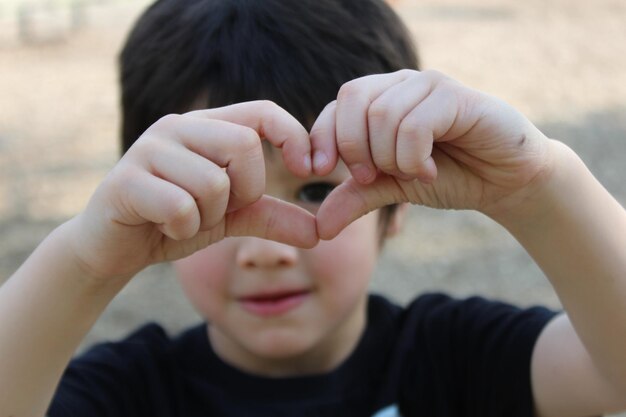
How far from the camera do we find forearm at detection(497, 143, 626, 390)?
88 centimetres

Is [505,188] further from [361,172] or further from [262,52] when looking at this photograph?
[262,52]

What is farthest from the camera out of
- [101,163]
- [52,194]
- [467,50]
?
[467,50]

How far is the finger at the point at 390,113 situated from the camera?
738 millimetres

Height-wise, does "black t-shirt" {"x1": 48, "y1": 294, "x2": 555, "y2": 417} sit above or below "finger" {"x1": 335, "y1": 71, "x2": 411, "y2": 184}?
below

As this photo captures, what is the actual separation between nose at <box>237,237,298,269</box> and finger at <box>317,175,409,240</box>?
0.70ft

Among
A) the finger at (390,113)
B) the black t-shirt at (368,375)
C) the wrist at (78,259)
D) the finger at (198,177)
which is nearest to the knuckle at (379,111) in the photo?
the finger at (390,113)

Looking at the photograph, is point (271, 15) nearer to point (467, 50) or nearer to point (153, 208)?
point (153, 208)

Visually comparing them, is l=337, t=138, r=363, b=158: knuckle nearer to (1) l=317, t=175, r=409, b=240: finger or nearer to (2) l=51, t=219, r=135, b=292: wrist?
(1) l=317, t=175, r=409, b=240: finger

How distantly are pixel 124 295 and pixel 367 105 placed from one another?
1.65m

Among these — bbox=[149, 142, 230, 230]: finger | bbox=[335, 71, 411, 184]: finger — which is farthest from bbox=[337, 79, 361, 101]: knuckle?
bbox=[149, 142, 230, 230]: finger

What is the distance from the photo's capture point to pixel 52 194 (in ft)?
9.52

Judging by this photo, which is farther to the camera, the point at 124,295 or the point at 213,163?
the point at 124,295

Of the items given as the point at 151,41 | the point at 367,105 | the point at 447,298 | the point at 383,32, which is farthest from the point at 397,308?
the point at 367,105

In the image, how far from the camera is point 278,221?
0.84m
